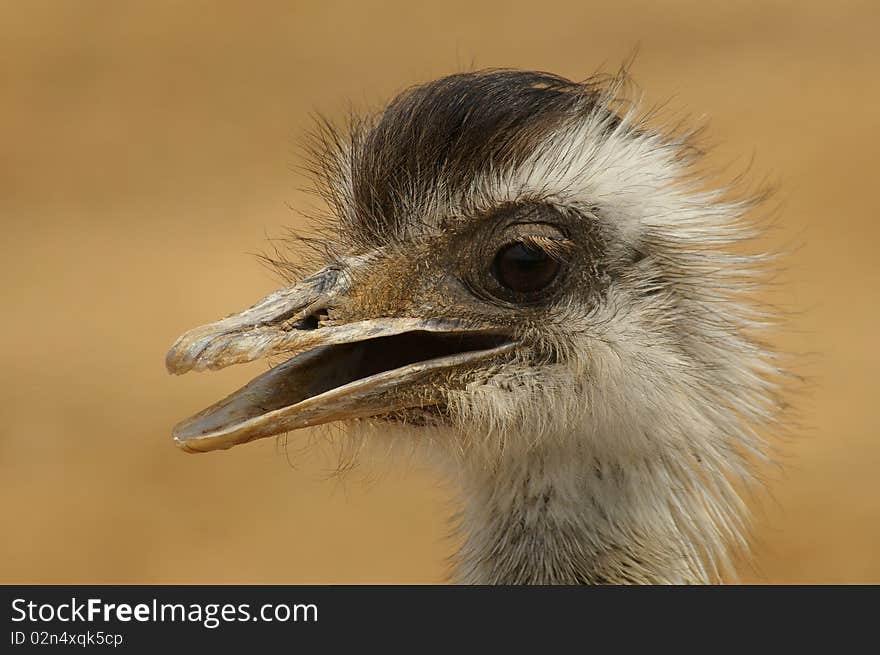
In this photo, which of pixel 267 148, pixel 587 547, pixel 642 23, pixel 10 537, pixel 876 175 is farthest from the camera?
pixel 642 23

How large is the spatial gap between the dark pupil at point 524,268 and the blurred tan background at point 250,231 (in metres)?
0.57

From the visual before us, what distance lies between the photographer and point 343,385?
2574 mm

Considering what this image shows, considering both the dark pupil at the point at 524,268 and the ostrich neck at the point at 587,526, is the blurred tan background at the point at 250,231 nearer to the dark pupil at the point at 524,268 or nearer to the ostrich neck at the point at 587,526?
the ostrich neck at the point at 587,526

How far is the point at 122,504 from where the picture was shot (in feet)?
21.0

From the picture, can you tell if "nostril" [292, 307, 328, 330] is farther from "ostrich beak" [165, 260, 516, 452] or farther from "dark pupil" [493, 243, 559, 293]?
"dark pupil" [493, 243, 559, 293]

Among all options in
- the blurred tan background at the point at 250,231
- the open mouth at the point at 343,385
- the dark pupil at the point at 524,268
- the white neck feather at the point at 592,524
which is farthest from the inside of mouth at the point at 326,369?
the blurred tan background at the point at 250,231

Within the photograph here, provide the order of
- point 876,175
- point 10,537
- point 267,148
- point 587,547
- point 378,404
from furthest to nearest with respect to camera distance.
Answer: point 267,148 < point 876,175 < point 10,537 < point 587,547 < point 378,404

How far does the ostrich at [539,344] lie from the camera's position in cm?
261

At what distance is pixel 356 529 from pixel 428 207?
380 cm

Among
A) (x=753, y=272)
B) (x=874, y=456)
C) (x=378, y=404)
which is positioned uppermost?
(x=874, y=456)

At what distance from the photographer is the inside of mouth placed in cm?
255

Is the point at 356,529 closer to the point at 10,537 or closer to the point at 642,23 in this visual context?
the point at 10,537

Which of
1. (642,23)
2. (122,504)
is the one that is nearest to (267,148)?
(642,23)

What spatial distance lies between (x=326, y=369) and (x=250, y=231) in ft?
19.6
